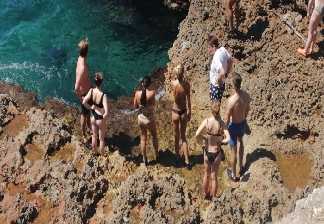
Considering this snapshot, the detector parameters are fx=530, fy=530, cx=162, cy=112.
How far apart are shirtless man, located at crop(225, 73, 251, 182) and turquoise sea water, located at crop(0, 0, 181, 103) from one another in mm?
8777

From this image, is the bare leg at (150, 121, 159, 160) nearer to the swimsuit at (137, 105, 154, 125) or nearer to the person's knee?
the swimsuit at (137, 105, 154, 125)

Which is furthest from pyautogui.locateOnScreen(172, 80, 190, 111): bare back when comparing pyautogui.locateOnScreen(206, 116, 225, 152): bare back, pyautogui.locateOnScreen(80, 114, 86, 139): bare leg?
pyautogui.locateOnScreen(80, 114, 86, 139): bare leg

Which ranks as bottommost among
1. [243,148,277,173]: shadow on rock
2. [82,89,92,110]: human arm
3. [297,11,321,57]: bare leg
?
[243,148,277,173]: shadow on rock

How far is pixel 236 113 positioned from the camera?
11.2 meters

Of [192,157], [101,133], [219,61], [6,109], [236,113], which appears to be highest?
[219,61]

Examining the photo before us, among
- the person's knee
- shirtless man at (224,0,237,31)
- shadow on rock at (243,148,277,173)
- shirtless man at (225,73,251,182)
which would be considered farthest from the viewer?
shirtless man at (224,0,237,31)

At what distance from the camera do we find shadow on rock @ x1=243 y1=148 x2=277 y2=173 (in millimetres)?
12570

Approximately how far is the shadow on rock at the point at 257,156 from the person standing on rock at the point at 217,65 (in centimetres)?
155

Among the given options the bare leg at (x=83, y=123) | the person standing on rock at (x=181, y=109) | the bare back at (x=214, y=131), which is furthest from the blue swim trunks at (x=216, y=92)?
the bare leg at (x=83, y=123)

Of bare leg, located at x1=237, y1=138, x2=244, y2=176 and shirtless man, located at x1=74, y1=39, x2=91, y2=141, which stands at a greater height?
shirtless man, located at x1=74, y1=39, x2=91, y2=141

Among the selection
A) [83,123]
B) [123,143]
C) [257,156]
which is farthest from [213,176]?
[83,123]

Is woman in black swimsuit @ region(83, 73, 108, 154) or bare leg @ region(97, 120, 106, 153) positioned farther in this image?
bare leg @ region(97, 120, 106, 153)

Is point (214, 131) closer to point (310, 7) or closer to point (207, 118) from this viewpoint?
point (207, 118)

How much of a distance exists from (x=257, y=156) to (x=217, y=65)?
7.92ft
